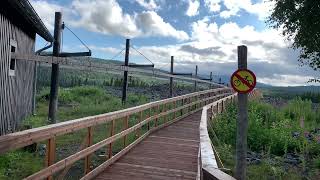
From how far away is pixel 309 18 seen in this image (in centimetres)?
1661

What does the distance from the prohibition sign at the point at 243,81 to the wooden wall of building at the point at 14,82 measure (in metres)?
8.42

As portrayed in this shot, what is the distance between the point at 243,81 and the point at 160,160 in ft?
14.4

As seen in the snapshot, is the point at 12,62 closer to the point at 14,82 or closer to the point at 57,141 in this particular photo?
the point at 14,82

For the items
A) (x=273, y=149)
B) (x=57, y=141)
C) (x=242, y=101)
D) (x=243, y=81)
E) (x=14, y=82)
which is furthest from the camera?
(x=273, y=149)

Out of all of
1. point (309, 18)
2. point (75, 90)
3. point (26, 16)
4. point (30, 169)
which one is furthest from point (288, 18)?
point (75, 90)

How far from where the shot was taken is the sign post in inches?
257

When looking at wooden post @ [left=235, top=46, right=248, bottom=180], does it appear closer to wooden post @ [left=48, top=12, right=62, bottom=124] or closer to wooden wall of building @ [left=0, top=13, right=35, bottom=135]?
wooden wall of building @ [left=0, top=13, right=35, bottom=135]

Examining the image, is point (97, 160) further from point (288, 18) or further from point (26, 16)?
point (288, 18)

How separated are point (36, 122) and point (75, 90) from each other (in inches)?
743

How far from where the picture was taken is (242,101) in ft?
21.5

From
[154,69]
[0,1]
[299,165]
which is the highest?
[0,1]

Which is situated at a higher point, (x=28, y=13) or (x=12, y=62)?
(x=28, y=13)

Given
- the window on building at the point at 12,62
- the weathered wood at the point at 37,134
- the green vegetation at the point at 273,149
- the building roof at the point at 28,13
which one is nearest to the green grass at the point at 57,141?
the window on building at the point at 12,62

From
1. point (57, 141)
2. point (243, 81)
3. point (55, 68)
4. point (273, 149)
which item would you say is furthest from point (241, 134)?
point (55, 68)
